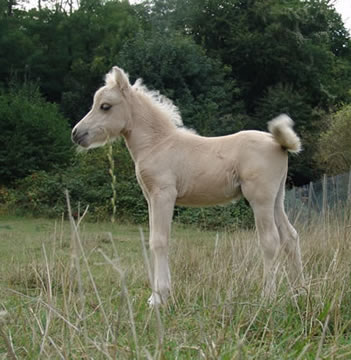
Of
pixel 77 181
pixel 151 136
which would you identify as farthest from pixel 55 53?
pixel 151 136

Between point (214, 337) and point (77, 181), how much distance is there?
1907cm

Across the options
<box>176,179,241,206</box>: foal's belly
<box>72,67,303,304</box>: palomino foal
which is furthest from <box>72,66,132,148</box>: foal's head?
<box>176,179,241,206</box>: foal's belly

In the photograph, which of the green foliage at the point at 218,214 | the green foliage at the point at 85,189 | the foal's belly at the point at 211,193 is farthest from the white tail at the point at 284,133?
the green foliage at the point at 85,189

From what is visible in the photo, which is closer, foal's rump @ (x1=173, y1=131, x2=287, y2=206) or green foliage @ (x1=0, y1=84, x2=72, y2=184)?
foal's rump @ (x1=173, y1=131, x2=287, y2=206)

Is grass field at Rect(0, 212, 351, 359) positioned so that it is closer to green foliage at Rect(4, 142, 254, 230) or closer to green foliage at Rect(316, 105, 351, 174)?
green foliage at Rect(4, 142, 254, 230)

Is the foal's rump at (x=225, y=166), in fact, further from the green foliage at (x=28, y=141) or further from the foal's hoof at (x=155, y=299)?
the green foliage at (x=28, y=141)

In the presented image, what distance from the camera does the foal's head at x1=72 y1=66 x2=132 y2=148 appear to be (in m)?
5.38

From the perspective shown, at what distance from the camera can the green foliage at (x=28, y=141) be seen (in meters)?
24.8

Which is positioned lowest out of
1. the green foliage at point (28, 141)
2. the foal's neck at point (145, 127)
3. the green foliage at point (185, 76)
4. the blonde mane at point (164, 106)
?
the green foliage at point (28, 141)

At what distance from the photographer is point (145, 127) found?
18.3 feet

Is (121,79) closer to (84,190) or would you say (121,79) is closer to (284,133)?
(284,133)

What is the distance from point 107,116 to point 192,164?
0.89m

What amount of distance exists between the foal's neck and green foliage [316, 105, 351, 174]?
61.4ft

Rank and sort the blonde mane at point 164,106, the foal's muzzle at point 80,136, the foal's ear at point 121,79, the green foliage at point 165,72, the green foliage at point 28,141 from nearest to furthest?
the foal's muzzle at point 80,136
the foal's ear at point 121,79
the blonde mane at point 164,106
the green foliage at point 165,72
the green foliage at point 28,141
